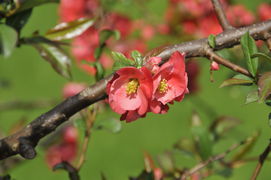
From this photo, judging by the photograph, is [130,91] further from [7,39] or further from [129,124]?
[129,124]

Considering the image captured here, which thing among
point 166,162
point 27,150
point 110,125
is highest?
point 27,150

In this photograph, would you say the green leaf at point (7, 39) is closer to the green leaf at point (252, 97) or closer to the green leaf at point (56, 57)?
the green leaf at point (56, 57)

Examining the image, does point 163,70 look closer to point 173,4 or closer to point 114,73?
point 114,73

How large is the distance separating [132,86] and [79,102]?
3.3 inches

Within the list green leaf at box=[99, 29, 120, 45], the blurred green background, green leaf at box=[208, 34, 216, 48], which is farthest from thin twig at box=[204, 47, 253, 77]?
the blurred green background

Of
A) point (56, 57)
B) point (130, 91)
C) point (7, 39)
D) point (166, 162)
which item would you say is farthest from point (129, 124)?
point (130, 91)

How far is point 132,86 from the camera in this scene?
641 mm

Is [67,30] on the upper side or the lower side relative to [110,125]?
upper

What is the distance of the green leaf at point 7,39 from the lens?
0.73 metres

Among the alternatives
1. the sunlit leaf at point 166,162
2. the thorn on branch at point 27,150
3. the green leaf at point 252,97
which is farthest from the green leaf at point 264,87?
the sunlit leaf at point 166,162

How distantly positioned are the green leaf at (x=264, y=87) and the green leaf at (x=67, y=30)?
0.40m

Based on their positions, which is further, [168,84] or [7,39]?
[7,39]

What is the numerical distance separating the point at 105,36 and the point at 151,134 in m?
1.86

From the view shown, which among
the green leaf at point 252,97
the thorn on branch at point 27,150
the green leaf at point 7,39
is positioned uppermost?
the green leaf at point 252,97
